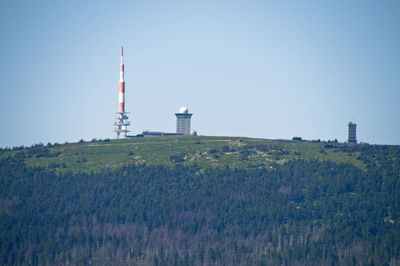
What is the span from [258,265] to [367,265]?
30.0 metres

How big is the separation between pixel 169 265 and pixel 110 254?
20859mm

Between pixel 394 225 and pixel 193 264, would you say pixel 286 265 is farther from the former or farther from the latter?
pixel 394 225

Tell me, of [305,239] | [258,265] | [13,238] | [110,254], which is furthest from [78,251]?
[305,239]

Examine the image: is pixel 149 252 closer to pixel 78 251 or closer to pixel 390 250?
pixel 78 251

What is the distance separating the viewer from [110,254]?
19288cm

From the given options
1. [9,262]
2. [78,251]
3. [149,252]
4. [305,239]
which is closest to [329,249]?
[305,239]

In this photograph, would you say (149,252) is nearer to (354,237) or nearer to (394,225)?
(354,237)

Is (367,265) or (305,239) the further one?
(305,239)

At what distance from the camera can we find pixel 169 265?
183250mm

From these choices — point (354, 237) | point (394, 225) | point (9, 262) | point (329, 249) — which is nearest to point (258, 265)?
point (329, 249)

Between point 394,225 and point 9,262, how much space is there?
390ft

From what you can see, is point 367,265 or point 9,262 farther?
point 9,262

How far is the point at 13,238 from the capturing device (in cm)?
19962

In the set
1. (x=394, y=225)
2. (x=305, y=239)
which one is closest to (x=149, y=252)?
(x=305, y=239)
